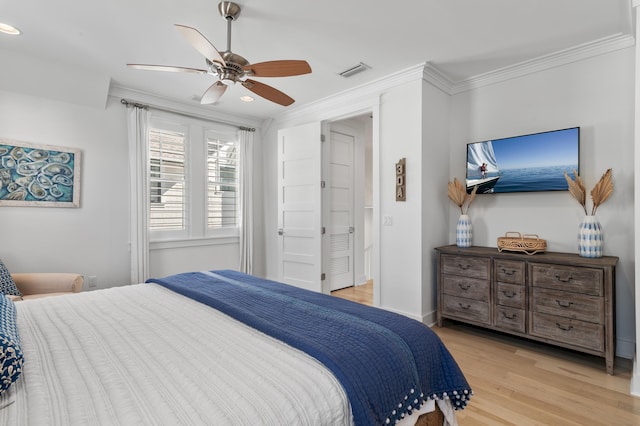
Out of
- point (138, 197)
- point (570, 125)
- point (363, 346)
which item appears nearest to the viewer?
point (363, 346)

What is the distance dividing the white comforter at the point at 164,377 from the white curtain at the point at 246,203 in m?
3.18

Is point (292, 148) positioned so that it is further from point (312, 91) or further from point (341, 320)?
point (341, 320)

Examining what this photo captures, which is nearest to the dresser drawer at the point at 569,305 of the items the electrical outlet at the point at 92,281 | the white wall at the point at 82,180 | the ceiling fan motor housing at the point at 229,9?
the ceiling fan motor housing at the point at 229,9

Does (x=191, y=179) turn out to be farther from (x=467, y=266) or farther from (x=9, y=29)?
(x=467, y=266)

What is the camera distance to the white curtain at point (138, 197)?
12.5ft

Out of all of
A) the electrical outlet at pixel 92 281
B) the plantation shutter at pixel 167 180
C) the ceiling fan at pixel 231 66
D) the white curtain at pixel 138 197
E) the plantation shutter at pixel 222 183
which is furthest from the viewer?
the plantation shutter at pixel 222 183

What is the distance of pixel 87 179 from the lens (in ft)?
11.8

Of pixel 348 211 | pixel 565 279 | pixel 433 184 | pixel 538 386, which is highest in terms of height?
pixel 433 184

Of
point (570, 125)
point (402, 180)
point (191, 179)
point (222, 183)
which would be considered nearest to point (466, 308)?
point (402, 180)

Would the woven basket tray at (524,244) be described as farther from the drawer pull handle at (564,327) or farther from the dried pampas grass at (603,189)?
the drawer pull handle at (564,327)

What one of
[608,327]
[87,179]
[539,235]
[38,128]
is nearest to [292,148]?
[87,179]

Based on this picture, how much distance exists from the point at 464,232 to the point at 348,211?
2.06 m

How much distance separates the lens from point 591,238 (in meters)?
2.62

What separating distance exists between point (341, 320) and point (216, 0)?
2.19 m
